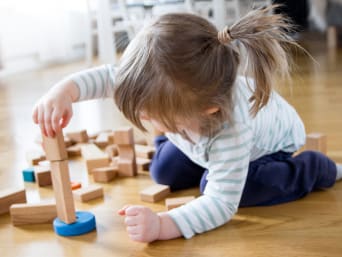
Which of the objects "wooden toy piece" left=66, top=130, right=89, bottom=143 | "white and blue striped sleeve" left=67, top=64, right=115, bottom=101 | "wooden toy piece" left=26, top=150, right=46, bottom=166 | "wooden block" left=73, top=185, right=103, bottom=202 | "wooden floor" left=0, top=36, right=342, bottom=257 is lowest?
"wooden floor" left=0, top=36, right=342, bottom=257

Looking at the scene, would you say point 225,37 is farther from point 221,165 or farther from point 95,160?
point 95,160

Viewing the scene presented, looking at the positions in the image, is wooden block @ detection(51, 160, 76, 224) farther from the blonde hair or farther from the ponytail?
the ponytail

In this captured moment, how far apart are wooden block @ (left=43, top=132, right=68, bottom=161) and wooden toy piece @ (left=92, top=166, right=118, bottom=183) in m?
0.31

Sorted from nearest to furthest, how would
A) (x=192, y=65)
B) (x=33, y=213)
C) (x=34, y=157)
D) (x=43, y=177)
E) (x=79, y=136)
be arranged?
1. (x=192, y=65)
2. (x=33, y=213)
3. (x=43, y=177)
4. (x=34, y=157)
5. (x=79, y=136)

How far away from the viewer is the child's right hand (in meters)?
0.82

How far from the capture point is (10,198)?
101 centimetres

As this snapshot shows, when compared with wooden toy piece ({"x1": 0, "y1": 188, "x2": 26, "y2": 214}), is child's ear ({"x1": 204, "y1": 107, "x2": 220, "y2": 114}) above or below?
above

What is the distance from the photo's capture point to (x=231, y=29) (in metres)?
0.79

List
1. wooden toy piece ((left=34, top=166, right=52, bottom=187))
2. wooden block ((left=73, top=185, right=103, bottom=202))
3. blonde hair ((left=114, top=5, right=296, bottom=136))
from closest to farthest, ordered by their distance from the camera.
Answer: blonde hair ((left=114, top=5, right=296, bottom=136)) < wooden block ((left=73, top=185, right=103, bottom=202)) < wooden toy piece ((left=34, top=166, right=52, bottom=187))

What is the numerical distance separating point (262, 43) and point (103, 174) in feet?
1.62

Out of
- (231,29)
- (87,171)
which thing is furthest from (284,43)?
(87,171)

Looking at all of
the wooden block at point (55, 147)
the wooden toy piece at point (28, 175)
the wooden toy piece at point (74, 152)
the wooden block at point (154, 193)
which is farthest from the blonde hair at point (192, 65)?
the wooden toy piece at point (74, 152)

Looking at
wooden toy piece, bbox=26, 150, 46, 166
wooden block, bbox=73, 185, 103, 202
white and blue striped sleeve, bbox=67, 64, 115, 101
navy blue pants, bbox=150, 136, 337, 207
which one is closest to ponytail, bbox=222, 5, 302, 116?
navy blue pants, bbox=150, 136, 337, 207

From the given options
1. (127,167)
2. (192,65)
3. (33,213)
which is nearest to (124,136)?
(127,167)
